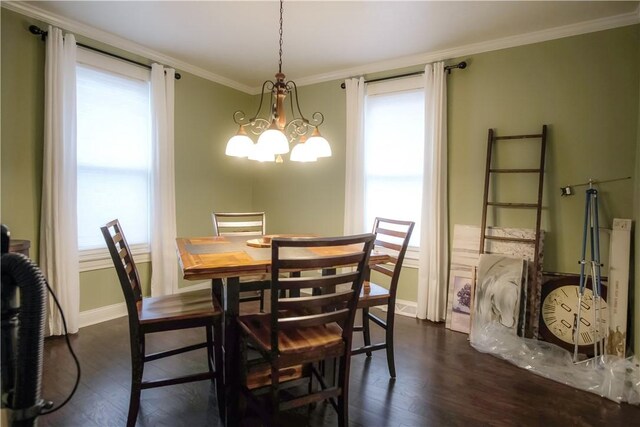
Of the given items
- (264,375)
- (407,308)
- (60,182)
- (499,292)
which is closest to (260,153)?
(264,375)

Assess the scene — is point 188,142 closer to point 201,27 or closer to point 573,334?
point 201,27

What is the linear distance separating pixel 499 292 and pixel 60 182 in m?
3.54

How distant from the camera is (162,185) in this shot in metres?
3.42

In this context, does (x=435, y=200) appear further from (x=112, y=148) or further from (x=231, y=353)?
(x=112, y=148)

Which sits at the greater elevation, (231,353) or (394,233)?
(394,233)

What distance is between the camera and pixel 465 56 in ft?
10.3

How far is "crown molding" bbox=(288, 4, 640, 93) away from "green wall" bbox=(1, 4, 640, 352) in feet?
0.16

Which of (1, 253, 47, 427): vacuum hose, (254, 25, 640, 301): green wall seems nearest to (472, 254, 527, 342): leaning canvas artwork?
(254, 25, 640, 301): green wall

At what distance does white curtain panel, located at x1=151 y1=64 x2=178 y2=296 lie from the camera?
3.37 metres

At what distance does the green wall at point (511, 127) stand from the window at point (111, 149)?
0.97 feet

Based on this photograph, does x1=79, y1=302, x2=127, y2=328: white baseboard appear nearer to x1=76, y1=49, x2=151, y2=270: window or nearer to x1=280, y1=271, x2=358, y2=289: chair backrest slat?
x1=76, y1=49, x2=151, y2=270: window

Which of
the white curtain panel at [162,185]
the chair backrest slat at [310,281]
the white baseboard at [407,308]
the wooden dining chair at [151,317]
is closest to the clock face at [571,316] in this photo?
the white baseboard at [407,308]

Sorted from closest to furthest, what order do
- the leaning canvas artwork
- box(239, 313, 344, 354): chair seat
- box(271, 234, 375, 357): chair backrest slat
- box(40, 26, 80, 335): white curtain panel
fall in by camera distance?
box(271, 234, 375, 357): chair backrest slat < box(239, 313, 344, 354): chair seat < box(40, 26, 80, 335): white curtain panel < the leaning canvas artwork

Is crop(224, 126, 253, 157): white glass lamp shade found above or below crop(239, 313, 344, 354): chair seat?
above
